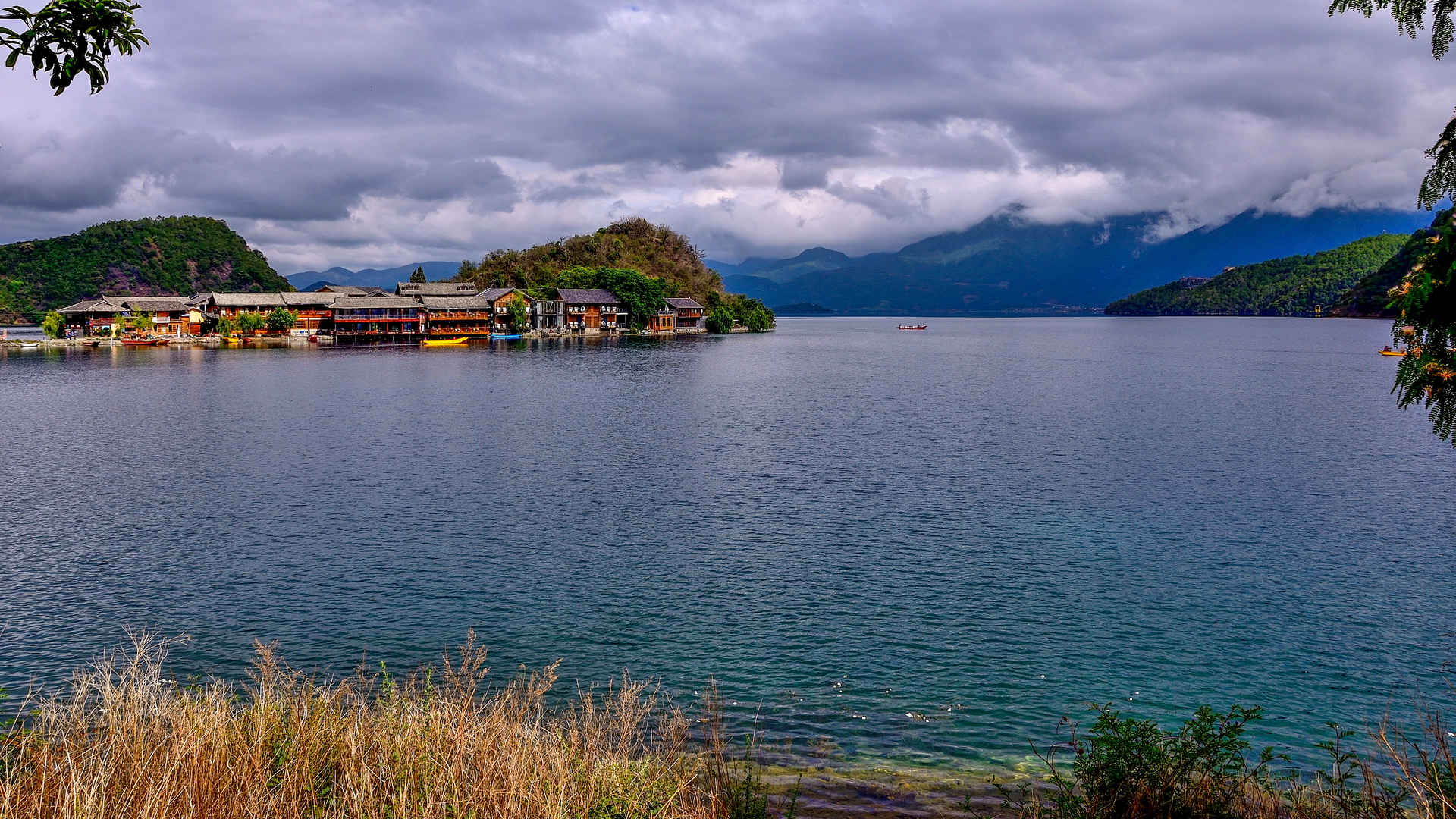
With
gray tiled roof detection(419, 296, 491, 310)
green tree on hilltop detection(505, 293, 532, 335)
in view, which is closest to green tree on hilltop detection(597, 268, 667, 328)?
green tree on hilltop detection(505, 293, 532, 335)

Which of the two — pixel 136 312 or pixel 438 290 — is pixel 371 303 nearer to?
pixel 438 290

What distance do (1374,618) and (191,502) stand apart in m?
41.8

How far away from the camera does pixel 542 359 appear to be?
120 meters

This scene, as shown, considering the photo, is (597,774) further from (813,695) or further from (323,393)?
(323,393)

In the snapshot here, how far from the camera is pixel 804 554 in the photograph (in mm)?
28141

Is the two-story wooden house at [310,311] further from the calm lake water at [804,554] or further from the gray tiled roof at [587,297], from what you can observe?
the calm lake water at [804,554]

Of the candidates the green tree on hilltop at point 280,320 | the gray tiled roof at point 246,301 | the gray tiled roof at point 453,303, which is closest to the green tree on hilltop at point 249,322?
the green tree on hilltop at point 280,320

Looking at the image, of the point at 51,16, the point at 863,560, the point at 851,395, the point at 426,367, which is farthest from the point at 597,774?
the point at 426,367

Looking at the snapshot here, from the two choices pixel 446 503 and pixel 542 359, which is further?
pixel 542 359

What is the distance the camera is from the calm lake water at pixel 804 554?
19.2 meters

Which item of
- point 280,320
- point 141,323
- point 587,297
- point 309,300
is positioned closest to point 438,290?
point 309,300

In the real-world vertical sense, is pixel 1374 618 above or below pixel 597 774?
below

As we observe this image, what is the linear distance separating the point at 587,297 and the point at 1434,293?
183 meters

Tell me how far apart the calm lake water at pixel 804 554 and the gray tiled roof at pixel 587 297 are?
397 ft
